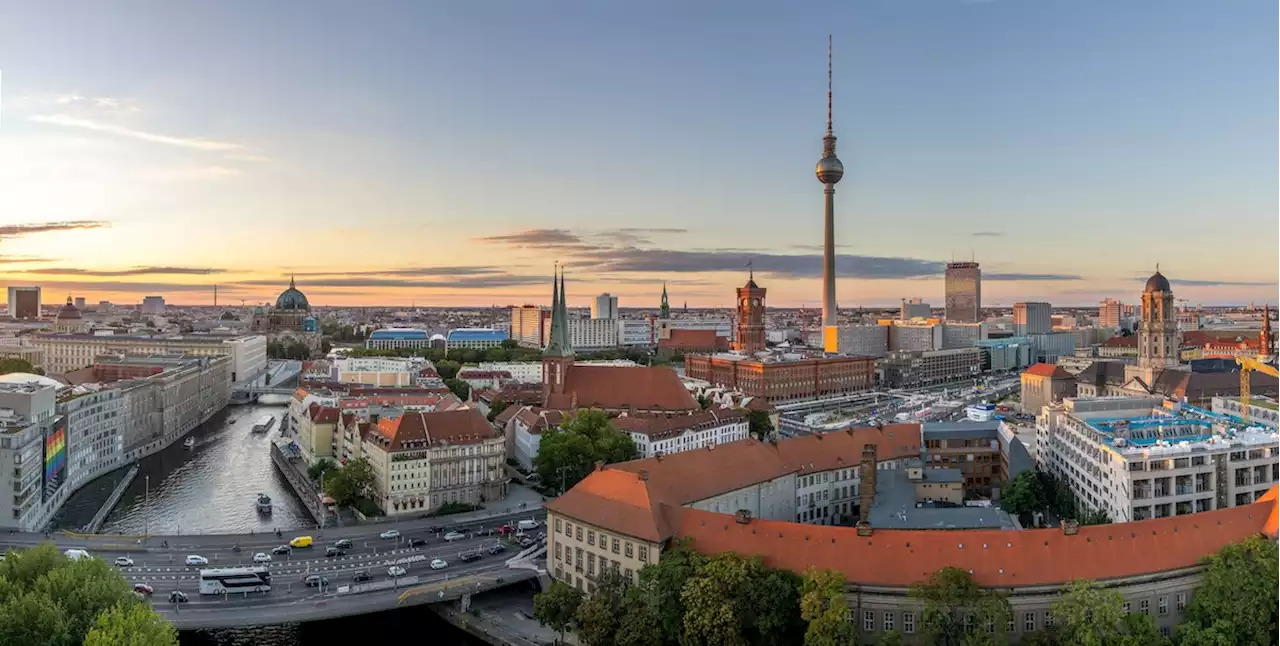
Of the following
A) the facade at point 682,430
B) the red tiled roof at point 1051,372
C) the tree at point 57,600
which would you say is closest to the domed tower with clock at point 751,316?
the red tiled roof at point 1051,372

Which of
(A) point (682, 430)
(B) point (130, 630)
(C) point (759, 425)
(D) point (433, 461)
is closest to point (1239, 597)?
(B) point (130, 630)

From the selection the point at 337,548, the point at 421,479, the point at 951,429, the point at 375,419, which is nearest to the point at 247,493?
the point at 375,419

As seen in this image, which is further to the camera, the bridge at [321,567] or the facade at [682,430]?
the facade at [682,430]

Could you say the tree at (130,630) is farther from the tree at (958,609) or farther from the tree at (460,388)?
the tree at (460,388)

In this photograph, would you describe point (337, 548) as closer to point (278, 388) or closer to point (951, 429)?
point (951, 429)

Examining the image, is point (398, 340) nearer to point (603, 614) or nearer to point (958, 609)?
point (603, 614)
